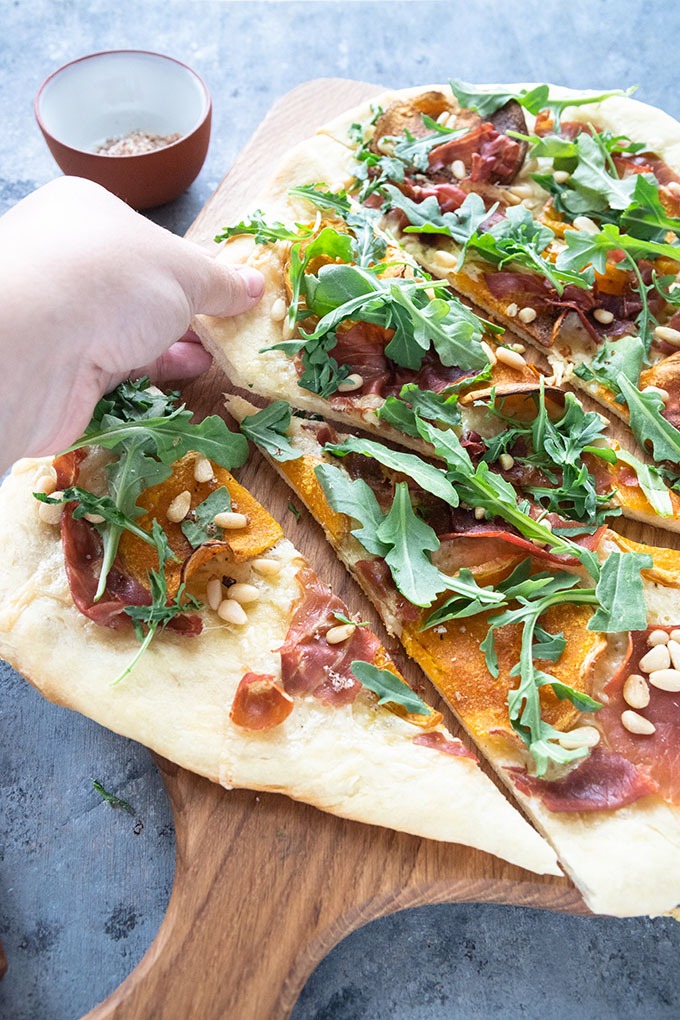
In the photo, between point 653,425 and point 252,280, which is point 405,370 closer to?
point 252,280

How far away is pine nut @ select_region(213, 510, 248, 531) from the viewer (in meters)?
3.76

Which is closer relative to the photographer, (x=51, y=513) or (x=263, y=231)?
(x=51, y=513)

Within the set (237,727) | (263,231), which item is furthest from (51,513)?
(263,231)

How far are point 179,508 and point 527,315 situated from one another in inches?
77.5

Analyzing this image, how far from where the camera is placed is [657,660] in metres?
3.52

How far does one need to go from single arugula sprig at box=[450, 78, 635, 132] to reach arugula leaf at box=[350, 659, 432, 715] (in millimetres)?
3118

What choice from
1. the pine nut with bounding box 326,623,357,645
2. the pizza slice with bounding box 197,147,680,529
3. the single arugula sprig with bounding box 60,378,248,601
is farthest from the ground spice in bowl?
the pine nut with bounding box 326,623,357,645

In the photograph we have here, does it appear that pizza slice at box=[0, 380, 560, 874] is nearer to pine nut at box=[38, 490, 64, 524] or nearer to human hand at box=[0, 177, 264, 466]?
pine nut at box=[38, 490, 64, 524]

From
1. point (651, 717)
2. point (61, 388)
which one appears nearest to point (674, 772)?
point (651, 717)

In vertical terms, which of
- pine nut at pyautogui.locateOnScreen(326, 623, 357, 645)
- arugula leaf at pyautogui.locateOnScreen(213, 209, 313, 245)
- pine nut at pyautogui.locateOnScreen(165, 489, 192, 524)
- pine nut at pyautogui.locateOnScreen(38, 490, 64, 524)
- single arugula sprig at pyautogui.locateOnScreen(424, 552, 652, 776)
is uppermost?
arugula leaf at pyautogui.locateOnScreen(213, 209, 313, 245)

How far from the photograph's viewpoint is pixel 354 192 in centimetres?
482

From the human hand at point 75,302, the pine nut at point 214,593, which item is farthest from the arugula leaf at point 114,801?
the human hand at point 75,302

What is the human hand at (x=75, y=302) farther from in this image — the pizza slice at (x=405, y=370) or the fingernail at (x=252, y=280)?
the pizza slice at (x=405, y=370)

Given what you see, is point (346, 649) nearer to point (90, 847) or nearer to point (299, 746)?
point (299, 746)
